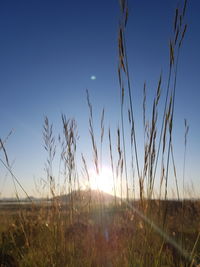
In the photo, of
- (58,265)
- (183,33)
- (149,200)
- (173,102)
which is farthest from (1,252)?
(183,33)

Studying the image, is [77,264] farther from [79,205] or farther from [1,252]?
[1,252]

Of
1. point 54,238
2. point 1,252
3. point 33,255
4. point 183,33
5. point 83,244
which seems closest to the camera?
point 183,33

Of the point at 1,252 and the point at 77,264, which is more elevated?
the point at 77,264

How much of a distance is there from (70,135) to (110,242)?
1.40 meters

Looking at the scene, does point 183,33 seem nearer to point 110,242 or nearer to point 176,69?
point 176,69

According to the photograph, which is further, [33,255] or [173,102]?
[33,255]

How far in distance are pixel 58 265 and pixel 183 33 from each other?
64.1 inches

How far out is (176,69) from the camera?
128cm

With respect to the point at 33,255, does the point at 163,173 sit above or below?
above

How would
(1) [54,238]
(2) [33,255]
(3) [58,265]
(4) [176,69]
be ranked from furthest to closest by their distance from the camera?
(2) [33,255] → (1) [54,238] → (3) [58,265] → (4) [176,69]

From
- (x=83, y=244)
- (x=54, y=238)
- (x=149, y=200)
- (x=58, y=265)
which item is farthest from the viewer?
(x=83, y=244)

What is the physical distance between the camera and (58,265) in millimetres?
1745

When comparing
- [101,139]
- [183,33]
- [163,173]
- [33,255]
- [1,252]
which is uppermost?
[183,33]

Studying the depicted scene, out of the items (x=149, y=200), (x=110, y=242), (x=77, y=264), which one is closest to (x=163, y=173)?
(x=149, y=200)
